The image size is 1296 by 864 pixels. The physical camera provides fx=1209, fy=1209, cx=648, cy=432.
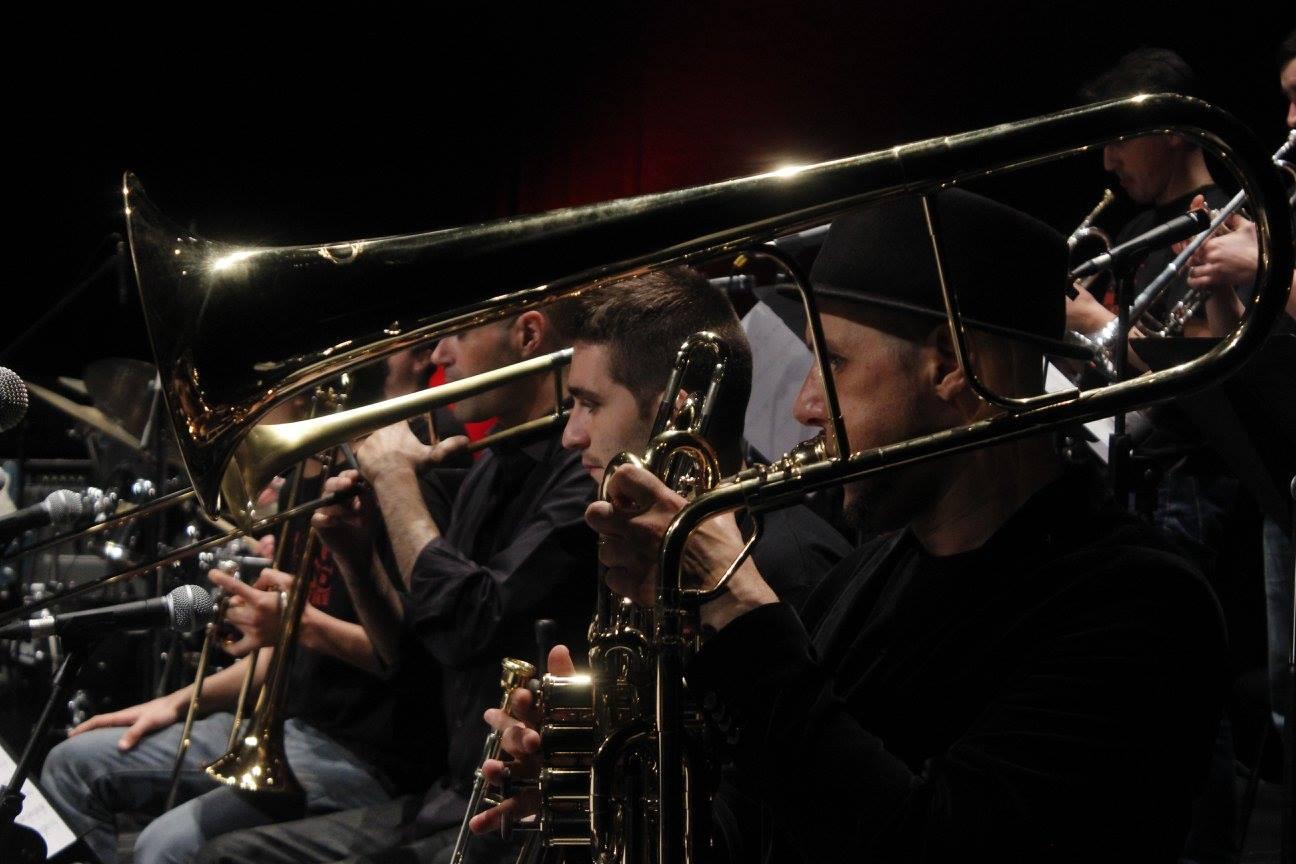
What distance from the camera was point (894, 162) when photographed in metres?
1.27

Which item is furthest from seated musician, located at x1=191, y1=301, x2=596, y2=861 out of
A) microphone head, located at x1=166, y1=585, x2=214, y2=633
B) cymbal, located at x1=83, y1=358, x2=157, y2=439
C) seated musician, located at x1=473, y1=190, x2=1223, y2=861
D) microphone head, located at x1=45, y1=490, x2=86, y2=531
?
cymbal, located at x1=83, y1=358, x2=157, y2=439

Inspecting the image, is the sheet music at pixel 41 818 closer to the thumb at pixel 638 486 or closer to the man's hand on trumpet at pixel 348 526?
the man's hand on trumpet at pixel 348 526

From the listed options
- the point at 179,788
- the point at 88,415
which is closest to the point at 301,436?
the point at 179,788

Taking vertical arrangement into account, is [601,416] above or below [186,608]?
above

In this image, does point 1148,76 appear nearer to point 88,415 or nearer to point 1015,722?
point 1015,722

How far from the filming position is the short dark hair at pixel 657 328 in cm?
256

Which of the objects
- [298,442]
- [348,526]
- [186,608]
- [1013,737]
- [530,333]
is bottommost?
[1013,737]

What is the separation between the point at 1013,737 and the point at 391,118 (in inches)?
240

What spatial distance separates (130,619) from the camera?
6.43ft

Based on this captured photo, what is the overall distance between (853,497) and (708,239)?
1.85 feet

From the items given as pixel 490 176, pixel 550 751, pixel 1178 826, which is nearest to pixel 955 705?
pixel 1178 826

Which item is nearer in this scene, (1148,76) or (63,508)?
(63,508)

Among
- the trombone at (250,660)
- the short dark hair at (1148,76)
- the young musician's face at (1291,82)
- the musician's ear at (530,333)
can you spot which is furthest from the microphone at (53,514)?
the young musician's face at (1291,82)

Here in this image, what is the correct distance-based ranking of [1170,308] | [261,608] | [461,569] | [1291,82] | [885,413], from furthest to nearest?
1. [1170,308]
2. [1291,82]
3. [261,608]
4. [461,569]
5. [885,413]
